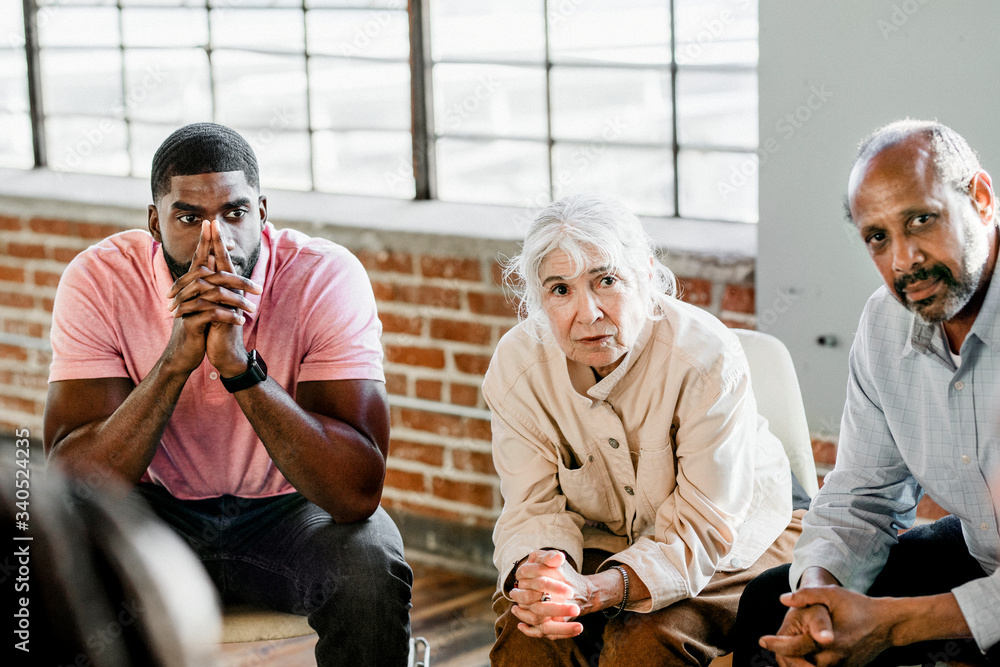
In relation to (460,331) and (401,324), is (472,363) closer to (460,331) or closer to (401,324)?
(460,331)

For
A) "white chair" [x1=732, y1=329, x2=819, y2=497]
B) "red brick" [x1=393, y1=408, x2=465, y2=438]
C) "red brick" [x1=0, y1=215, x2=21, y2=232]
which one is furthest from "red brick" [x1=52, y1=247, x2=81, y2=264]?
"white chair" [x1=732, y1=329, x2=819, y2=497]

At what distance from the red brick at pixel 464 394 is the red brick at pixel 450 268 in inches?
13.2

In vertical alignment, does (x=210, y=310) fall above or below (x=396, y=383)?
above

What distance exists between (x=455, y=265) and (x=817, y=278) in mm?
1102

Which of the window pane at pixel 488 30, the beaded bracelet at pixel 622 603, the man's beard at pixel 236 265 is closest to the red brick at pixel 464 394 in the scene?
the window pane at pixel 488 30

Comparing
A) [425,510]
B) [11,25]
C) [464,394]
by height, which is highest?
[11,25]

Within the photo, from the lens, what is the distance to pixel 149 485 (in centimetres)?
222

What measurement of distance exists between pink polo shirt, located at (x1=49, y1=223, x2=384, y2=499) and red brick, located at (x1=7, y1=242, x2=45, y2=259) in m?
1.94

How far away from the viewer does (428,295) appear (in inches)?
130

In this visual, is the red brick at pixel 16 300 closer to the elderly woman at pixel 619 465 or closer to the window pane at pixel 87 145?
the window pane at pixel 87 145

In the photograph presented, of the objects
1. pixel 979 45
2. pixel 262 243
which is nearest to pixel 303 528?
pixel 262 243

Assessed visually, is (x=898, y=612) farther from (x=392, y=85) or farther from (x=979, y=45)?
(x=392, y=85)

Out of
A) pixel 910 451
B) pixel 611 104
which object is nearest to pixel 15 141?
pixel 611 104

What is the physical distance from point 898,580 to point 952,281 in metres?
0.53
